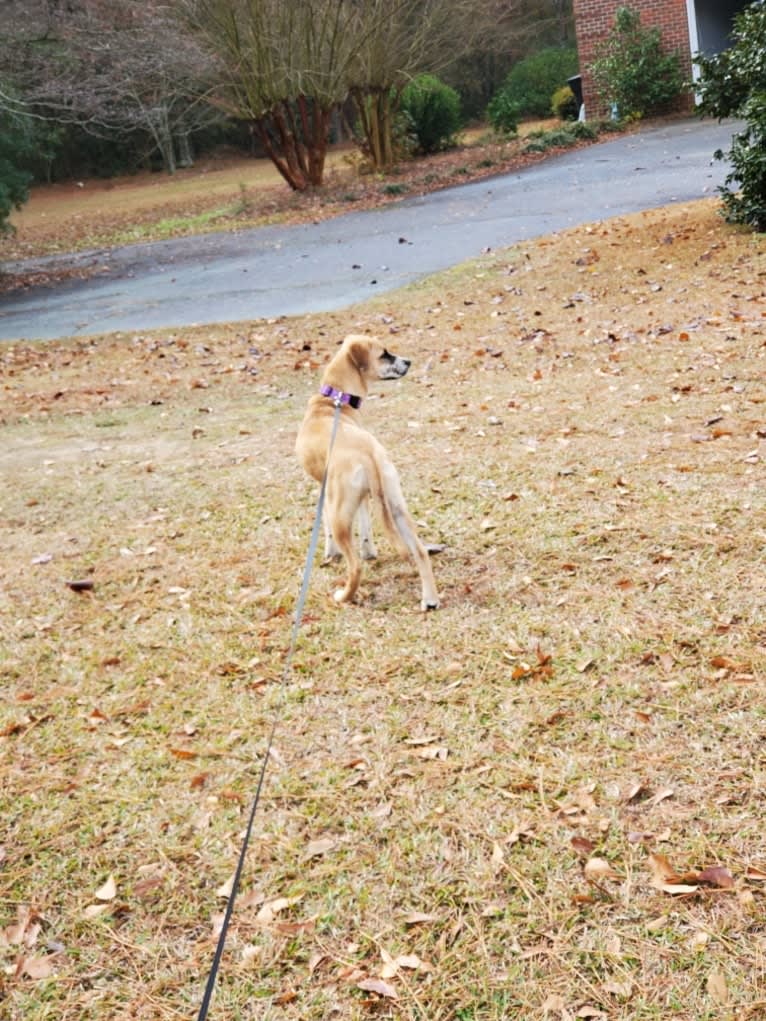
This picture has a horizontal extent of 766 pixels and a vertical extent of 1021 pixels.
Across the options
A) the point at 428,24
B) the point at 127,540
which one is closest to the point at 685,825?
the point at 127,540

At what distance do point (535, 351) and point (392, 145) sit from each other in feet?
64.0

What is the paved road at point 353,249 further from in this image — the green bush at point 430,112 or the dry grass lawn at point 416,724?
the green bush at point 430,112

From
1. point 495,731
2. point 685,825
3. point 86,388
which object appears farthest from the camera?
point 86,388

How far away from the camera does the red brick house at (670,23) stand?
24.4 metres

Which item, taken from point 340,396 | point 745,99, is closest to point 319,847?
point 340,396

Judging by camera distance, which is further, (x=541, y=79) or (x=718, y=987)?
(x=541, y=79)

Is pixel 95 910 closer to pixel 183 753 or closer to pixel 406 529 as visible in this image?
pixel 183 753

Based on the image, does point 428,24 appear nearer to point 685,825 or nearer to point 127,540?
point 127,540

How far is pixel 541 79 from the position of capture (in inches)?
1320

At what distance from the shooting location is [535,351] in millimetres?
9102

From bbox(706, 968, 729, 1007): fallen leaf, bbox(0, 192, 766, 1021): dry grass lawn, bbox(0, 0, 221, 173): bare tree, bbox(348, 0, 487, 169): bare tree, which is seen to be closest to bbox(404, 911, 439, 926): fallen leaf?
bbox(0, 192, 766, 1021): dry grass lawn

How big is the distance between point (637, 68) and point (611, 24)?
1.88 metres

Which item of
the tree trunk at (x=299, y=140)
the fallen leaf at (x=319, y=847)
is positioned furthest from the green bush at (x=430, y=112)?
the fallen leaf at (x=319, y=847)

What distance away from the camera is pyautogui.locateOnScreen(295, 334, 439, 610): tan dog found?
4188 mm
